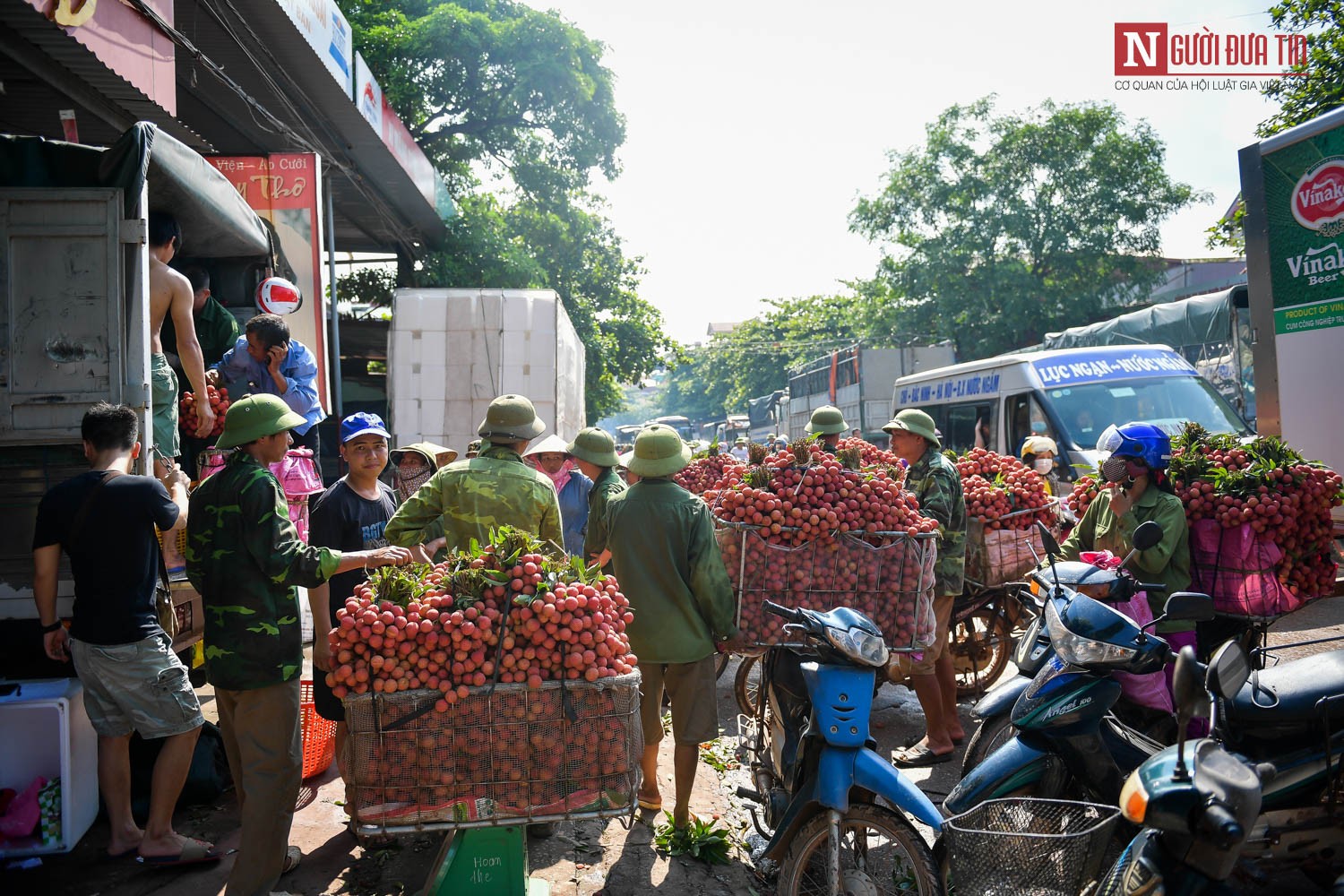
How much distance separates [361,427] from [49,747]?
2.06 meters

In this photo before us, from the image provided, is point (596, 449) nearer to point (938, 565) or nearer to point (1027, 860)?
point (938, 565)

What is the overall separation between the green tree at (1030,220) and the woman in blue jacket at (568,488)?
905 inches

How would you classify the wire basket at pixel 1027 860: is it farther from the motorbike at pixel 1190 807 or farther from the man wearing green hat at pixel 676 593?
the man wearing green hat at pixel 676 593

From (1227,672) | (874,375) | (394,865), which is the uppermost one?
(874,375)

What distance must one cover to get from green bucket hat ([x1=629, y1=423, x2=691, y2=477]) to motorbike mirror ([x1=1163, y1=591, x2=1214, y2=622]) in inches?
87.1

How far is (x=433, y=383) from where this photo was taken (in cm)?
1211

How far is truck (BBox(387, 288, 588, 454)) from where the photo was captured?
39.7 ft

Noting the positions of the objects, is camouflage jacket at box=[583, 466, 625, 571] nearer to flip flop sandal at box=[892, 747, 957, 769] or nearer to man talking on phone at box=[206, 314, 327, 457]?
man talking on phone at box=[206, 314, 327, 457]

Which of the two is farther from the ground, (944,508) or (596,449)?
(596,449)

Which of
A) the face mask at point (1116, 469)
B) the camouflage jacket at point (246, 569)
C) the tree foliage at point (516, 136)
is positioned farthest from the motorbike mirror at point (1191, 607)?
the tree foliage at point (516, 136)

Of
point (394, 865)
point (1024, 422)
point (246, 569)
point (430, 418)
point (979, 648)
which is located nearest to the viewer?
point (246, 569)

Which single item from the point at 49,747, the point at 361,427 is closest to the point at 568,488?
the point at 361,427

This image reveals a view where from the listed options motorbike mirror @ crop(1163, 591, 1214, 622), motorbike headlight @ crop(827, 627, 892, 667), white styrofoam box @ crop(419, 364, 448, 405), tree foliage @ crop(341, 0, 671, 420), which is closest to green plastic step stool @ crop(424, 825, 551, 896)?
motorbike headlight @ crop(827, 627, 892, 667)

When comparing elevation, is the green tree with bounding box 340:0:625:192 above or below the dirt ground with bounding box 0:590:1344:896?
above
